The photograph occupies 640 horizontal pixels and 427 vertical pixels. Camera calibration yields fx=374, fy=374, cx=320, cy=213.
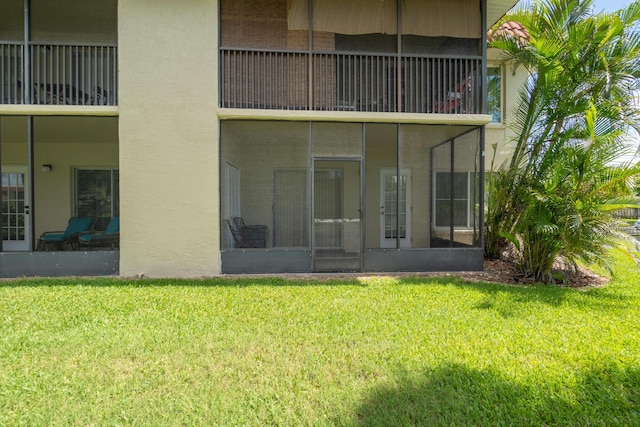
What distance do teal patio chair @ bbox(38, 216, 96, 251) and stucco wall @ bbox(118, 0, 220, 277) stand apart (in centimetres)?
339

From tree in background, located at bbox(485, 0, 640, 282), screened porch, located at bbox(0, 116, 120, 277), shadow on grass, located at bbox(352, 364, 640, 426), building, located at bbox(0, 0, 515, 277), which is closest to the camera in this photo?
shadow on grass, located at bbox(352, 364, 640, 426)

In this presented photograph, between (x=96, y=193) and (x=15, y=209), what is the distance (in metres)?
2.18

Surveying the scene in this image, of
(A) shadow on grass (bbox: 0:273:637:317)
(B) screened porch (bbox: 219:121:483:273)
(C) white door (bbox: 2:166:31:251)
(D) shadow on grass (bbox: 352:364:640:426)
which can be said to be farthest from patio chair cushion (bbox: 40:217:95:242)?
(D) shadow on grass (bbox: 352:364:640:426)

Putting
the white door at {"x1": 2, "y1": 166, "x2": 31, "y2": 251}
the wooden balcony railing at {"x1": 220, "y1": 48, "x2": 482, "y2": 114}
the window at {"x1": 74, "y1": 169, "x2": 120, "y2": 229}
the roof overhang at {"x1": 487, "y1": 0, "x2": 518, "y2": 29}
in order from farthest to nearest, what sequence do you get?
1. the window at {"x1": 74, "y1": 169, "x2": 120, "y2": 229}
2. the white door at {"x1": 2, "y1": 166, "x2": 31, "y2": 251}
3. the roof overhang at {"x1": 487, "y1": 0, "x2": 518, "y2": 29}
4. the wooden balcony railing at {"x1": 220, "y1": 48, "x2": 482, "y2": 114}

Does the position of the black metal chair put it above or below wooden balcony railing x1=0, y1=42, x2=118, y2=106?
below

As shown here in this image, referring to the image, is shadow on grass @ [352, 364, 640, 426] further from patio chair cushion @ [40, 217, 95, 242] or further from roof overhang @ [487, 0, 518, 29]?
patio chair cushion @ [40, 217, 95, 242]

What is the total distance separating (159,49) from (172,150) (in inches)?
73.1

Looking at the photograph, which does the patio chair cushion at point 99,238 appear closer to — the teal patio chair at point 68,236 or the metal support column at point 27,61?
the teal patio chair at point 68,236

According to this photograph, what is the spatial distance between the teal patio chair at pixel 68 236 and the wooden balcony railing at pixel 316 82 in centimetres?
539

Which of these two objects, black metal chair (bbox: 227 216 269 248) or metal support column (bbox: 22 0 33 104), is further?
black metal chair (bbox: 227 216 269 248)

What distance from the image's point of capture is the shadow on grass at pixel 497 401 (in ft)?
8.49

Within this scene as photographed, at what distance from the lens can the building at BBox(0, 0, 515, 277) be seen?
6871 mm

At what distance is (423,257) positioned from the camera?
749 cm

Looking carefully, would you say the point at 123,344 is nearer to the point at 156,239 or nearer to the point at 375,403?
the point at 375,403
